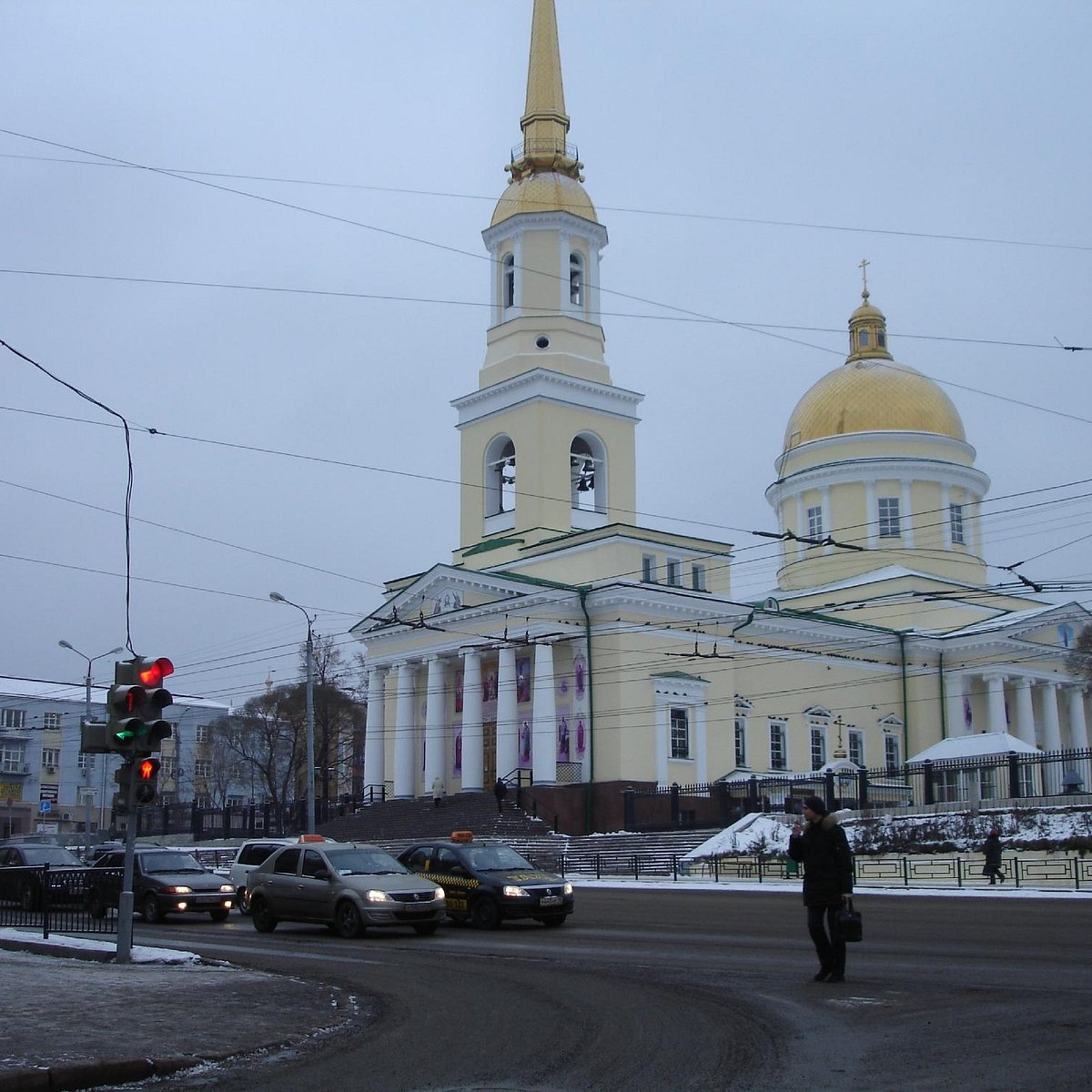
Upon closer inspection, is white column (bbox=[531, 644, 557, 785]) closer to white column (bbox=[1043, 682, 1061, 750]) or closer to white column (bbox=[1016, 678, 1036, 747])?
white column (bbox=[1016, 678, 1036, 747])

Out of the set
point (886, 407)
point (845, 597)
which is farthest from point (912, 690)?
point (886, 407)

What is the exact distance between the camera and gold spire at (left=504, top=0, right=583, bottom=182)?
5919cm

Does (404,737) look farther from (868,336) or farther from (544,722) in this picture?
(868,336)

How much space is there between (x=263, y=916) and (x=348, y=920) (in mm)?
2127

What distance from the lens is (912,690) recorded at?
62688 millimetres

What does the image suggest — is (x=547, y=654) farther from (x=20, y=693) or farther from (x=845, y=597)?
(x=20, y=693)

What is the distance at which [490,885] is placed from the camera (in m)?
22.8

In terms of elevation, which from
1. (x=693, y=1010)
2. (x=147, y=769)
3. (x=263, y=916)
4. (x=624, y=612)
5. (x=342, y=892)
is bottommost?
(x=693, y=1010)

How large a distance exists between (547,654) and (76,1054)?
138ft

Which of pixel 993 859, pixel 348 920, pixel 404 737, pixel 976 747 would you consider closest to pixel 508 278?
pixel 404 737

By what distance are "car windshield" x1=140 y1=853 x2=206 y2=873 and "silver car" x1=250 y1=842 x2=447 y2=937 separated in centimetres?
343

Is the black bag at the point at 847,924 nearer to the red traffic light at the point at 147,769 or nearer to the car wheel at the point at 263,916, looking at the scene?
the red traffic light at the point at 147,769

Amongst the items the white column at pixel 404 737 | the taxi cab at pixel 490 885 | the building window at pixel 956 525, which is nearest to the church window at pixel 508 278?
the white column at pixel 404 737

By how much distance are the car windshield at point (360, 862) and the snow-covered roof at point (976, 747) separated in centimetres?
2968
